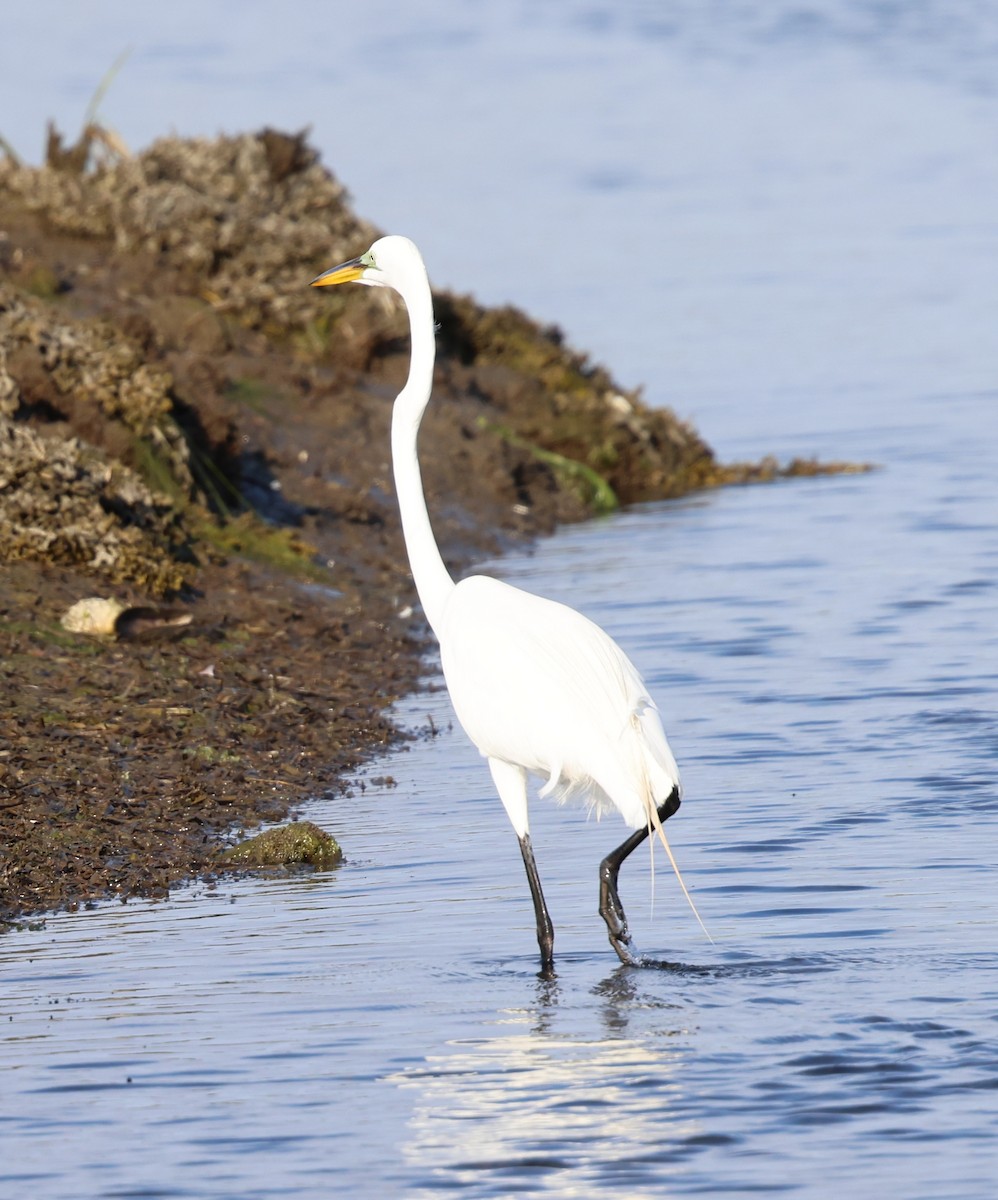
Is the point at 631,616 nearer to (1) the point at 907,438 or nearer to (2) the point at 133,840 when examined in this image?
(2) the point at 133,840

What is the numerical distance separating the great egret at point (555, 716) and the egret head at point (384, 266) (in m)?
1.62

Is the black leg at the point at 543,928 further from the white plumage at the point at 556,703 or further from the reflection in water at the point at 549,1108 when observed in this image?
the reflection in water at the point at 549,1108

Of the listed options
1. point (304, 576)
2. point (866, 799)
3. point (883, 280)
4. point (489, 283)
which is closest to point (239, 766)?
point (866, 799)

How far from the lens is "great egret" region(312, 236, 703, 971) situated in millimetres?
7176

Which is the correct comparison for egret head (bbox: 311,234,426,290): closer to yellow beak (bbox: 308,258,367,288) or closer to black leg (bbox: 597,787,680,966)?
yellow beak (bbox: 308,258,367,288)

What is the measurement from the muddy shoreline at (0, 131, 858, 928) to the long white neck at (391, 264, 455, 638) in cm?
157

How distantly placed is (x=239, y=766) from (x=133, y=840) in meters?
1.21

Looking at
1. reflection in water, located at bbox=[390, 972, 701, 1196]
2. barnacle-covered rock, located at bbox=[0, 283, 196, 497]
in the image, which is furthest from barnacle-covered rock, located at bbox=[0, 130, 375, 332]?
reflection in water, located at bbox=[390, 972, 701, 1196]

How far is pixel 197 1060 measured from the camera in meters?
6.41

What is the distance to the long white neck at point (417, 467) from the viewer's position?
8.34 m

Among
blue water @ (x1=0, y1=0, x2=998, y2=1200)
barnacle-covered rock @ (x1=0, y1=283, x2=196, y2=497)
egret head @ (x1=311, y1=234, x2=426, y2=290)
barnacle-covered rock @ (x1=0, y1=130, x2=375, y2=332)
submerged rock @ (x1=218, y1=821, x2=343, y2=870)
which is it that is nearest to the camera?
blue water @ (x1=0, y1=0, x2=998, y2=1200)

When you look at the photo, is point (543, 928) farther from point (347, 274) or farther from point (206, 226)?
point (206, 226)

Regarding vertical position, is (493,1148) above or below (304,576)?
below

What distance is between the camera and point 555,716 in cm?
732
